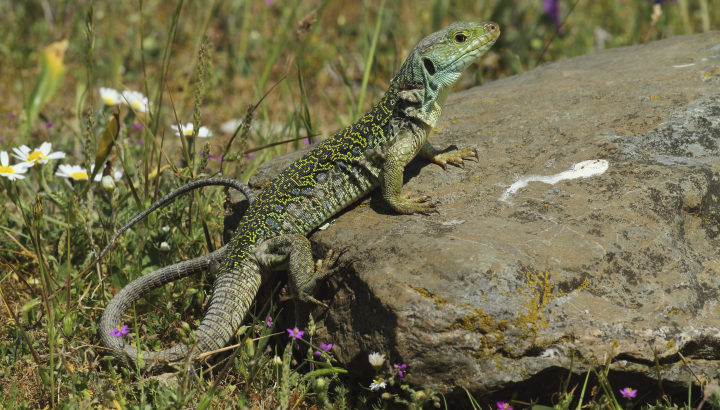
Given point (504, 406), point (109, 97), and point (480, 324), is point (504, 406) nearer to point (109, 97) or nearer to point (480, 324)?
point (480, 324)

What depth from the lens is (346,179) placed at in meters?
4.53

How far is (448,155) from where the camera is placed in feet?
15.7

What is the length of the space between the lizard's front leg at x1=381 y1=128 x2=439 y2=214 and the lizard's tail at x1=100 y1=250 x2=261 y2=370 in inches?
45.4

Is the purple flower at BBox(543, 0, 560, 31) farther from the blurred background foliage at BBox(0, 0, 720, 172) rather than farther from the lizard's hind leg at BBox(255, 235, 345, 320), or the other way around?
the lizard's hind leg at BBox(255, 235, 345, 320)

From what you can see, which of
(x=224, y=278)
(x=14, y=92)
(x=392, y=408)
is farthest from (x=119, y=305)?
(x=14, y=92)

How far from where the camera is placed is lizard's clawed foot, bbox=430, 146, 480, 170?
4762 mm

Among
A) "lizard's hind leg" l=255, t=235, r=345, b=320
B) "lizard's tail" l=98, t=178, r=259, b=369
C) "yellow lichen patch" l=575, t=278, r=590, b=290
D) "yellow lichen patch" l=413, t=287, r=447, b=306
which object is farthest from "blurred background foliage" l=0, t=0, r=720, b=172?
"yellow lichen patch" l=575, t=278, r=590, b=290

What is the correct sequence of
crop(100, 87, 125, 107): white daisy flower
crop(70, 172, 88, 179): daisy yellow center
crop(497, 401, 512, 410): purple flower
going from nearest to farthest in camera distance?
crop(497, 401, 512, 410): purple flower → crop(70, 172, 88, 179): daisy yellow center → crop(100, 87, 125, 107): white daisy flower

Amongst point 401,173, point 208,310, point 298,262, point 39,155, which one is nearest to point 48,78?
point 39,155

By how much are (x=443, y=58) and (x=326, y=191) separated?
1.42 meters

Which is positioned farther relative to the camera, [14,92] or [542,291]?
[14,92]

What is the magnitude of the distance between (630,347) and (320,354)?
1902 millimetres

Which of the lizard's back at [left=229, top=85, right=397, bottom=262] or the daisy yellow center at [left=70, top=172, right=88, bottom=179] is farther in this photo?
the daisy yellow center at [left=70, top=172, right=88, bottom=179]

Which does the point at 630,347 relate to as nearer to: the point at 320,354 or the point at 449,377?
the point at 449,377
